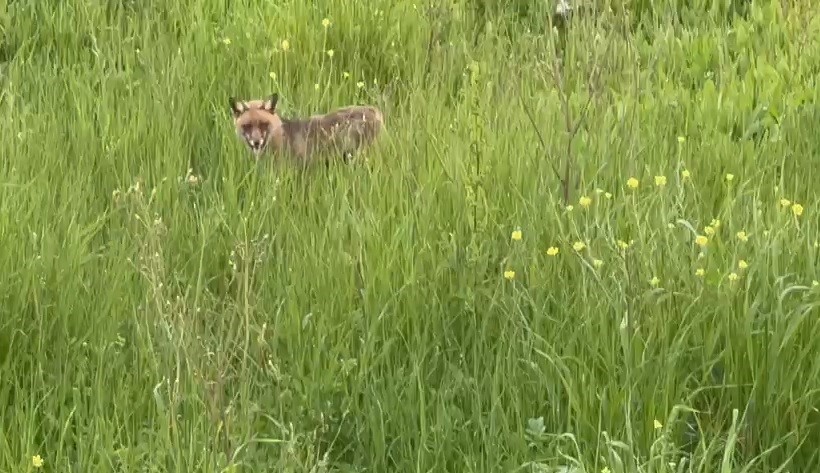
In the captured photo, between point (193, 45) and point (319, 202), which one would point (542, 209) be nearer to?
point (319, 202)

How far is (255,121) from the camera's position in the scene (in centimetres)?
479

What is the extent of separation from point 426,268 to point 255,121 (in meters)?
1.52

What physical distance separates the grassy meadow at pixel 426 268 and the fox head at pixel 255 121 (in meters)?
0.08

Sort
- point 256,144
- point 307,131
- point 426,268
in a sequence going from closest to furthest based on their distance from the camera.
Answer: point 426,268 < point 256,144 < point 307,131

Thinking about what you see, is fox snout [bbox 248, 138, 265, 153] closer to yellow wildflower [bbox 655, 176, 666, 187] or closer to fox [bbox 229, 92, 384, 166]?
fox [bbox 229, 92, 384, 166]

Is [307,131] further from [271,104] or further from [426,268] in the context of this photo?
[426,268]

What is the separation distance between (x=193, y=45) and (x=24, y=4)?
111 cm

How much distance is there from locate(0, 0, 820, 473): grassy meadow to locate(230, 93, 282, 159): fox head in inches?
3.2

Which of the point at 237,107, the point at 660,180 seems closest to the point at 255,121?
the point at 237,107

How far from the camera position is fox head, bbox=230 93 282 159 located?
4656mm

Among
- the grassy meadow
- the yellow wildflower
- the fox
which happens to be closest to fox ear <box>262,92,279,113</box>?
the fox

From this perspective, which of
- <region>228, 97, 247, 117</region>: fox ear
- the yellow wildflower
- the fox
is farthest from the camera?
<region>228, 97, 247, 117</region>: fox ear

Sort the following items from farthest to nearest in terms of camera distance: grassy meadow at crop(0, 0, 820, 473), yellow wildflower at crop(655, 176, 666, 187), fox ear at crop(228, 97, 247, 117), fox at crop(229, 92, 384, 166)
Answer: fox ear at crop(228, 97, 247, 117)
fox at crop(229, 92, 384, 166)
yellow wildflower at crop(655, 176, 666, 187)
grassy meadow at crop(0, 0, 820, 473)

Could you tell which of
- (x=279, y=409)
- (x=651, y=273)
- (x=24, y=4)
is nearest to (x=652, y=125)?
(x=651, y=273)
